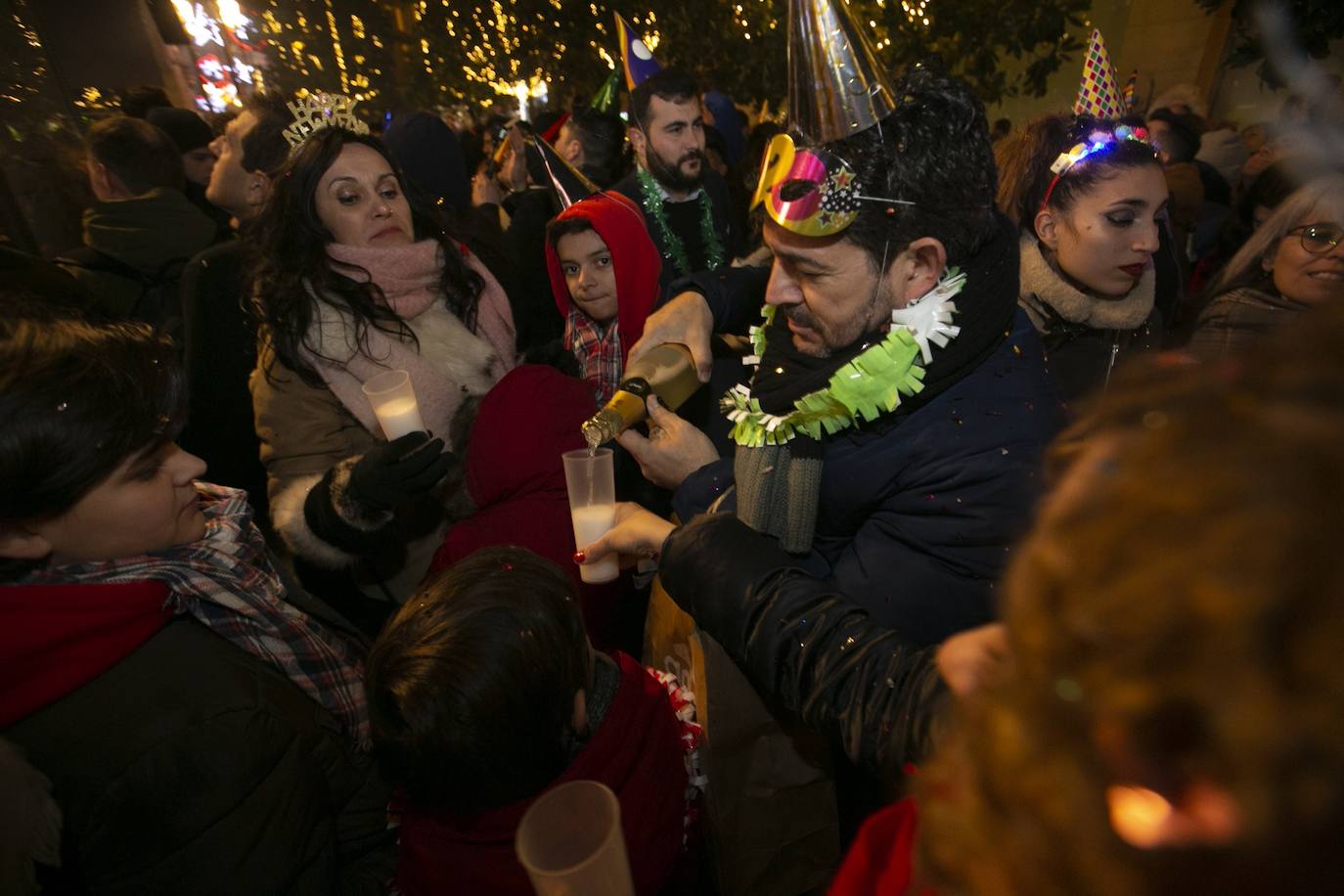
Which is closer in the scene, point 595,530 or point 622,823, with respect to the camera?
point 622,823

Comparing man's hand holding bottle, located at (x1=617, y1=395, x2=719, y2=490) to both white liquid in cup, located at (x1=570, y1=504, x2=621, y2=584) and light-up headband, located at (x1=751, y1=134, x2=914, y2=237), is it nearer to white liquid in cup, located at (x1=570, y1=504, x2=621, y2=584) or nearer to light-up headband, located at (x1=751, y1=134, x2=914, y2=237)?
white liquid in cup, located at (x1=570, y1=504, x2=621, y2=584)

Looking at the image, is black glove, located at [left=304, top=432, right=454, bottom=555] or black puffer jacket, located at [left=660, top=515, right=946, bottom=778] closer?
black puffer jacket, located at [left=660, top=515, right=946, bottom=778]

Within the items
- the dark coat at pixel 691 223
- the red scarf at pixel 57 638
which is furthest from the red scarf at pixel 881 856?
the dark coat at pixel 691 223

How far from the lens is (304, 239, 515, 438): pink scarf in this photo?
2521mm

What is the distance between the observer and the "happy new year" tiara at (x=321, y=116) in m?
2.80

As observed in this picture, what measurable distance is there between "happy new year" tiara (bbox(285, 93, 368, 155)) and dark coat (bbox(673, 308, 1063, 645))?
2.63 meters

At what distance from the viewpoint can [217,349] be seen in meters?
3.05

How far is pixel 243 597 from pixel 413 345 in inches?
51.3

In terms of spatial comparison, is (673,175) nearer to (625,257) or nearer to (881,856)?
(625,257)

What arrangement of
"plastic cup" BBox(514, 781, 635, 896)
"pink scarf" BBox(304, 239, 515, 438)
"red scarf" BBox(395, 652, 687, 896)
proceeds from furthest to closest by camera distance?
"pink scarf" BBox(304, 239, 515, 438)
"red scarf" BBox(395, 652, 687, 896)
"plastic cup" BBox(514, 781, 635, 896)

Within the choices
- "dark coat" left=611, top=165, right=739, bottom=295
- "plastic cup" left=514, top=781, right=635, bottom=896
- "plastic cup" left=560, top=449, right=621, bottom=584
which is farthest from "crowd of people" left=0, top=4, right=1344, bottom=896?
"dark coat" left=611, top=165, right=739, bottom=295

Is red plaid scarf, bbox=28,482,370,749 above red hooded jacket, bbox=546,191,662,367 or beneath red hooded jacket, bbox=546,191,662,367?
beneath

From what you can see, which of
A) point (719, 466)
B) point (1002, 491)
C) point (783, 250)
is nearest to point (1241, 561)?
point (1002, 491)

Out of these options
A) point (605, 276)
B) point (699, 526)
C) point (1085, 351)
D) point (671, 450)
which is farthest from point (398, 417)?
point (1085, 351)
